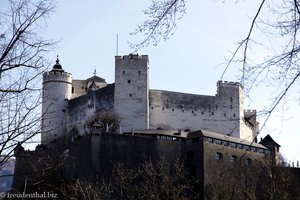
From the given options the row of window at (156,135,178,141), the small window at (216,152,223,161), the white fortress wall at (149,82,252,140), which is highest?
the white fortress wall at (149,82,252,140)

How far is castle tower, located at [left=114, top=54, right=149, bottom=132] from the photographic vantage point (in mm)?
41188

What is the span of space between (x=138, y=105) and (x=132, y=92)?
1052 millimetres

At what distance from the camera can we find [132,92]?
41844 millimetres

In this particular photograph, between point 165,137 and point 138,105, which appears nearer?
point 165,137

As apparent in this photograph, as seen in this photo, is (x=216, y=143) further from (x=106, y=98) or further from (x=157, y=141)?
(x=106, y=98)

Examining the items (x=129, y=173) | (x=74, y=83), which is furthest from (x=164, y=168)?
(x=74, y=83)

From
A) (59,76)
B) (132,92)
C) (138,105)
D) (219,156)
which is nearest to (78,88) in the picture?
(59,76)

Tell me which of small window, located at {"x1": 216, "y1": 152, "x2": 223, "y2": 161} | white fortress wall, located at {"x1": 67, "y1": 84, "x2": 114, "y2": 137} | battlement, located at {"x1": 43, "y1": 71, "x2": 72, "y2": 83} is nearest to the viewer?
small window, located at {"x1": 216, "y1": 152, "x2": 223, "y2": 161}

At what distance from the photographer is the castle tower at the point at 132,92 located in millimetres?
41188

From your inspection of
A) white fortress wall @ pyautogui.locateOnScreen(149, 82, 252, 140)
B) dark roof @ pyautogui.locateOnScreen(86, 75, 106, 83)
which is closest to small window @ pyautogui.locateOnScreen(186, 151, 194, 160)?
white fortress wall @ pyautogui.locateOnScreen(149, 82, 252, 140)

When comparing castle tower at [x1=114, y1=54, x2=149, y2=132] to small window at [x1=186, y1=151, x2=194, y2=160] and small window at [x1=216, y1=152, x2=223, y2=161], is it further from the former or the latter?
small window at [x1=216, y1=152, x2=223, y2=161]

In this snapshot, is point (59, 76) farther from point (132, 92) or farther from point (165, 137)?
point (165, 137)

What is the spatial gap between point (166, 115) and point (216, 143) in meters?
8.86

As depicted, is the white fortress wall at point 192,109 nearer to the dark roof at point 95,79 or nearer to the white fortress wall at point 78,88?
the white fortress wall at point 78,88
